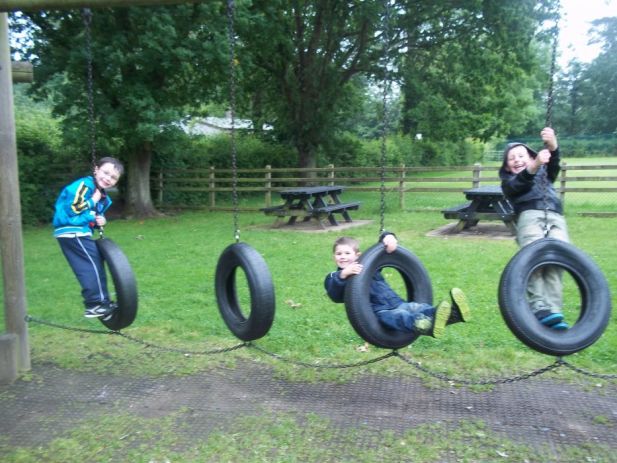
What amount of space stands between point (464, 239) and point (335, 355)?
19.4 feet

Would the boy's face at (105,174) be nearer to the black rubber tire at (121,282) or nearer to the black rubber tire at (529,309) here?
the black rubber tire at (121,282)

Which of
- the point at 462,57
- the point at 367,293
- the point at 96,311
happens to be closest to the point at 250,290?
the point at 367,293

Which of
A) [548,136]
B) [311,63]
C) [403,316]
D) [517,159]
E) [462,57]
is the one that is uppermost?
[462,57]

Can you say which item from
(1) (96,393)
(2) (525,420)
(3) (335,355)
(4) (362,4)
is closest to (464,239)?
(3) (335,355)

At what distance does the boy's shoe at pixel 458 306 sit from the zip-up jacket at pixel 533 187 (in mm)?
854

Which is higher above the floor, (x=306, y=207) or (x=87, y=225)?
(x=87, y=225)

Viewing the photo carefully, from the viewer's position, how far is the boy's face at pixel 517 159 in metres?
3.86

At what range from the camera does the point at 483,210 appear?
1095 centimetres

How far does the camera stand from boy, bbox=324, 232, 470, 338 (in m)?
3.39

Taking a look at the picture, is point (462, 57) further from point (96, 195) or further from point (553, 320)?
point (553, 320)

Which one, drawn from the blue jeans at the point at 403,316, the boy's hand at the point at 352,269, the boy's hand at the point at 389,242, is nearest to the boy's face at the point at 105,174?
the boy's hand at the point at 352,269

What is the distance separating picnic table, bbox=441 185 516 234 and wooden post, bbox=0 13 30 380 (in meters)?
7.61

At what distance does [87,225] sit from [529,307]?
311 centimetres

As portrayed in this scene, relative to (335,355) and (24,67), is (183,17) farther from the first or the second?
(335,355)
